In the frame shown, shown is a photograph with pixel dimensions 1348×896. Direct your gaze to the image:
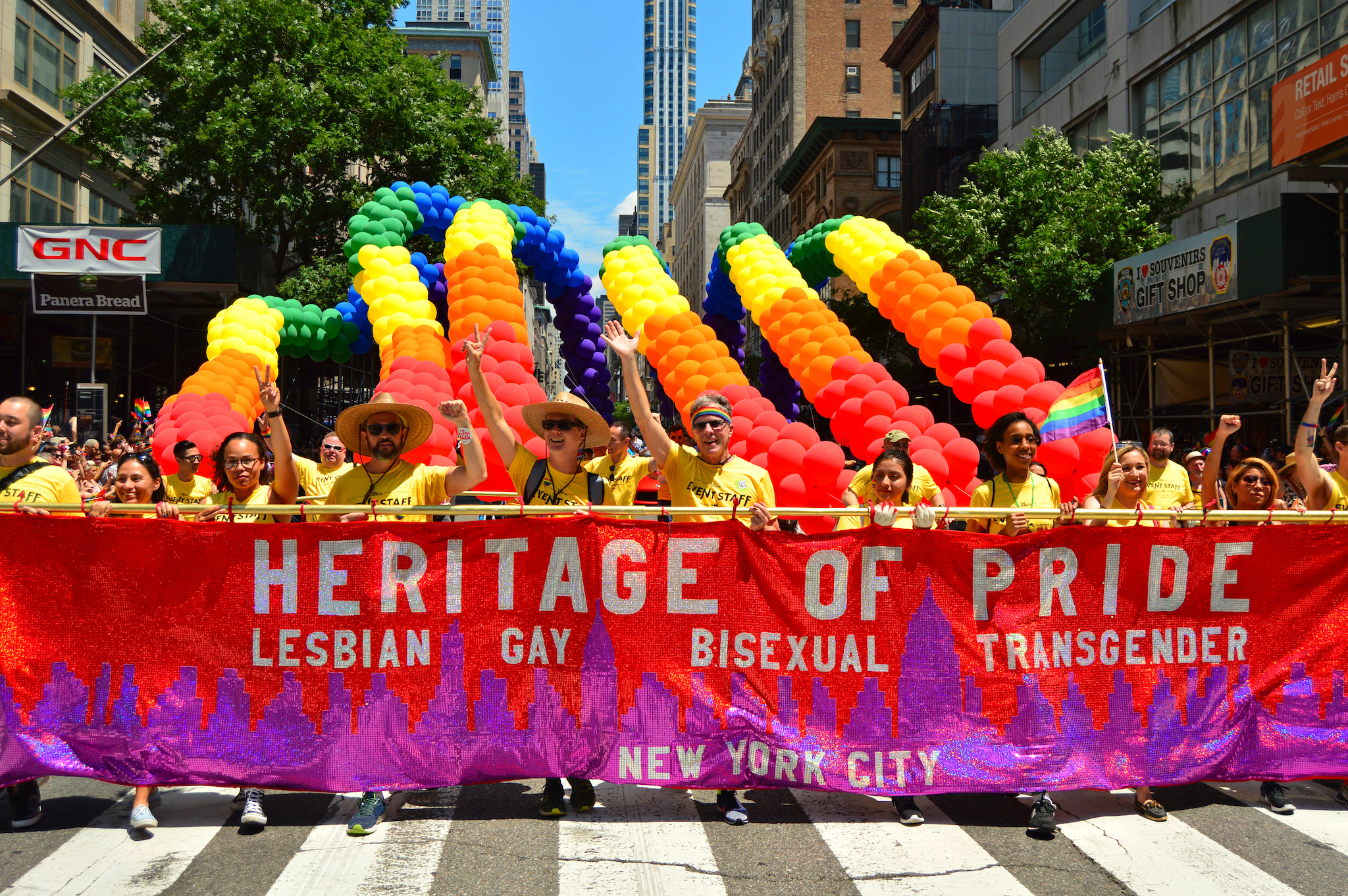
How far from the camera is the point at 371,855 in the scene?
14.7ft

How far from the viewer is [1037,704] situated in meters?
4.92

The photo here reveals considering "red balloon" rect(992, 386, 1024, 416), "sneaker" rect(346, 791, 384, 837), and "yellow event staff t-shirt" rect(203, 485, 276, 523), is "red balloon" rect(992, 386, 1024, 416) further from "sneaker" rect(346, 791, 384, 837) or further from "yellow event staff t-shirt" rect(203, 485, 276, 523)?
"sneaker" rect(346, 791, 384, 837)

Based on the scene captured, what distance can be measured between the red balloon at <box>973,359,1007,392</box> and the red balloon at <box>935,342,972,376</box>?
40 centimetres

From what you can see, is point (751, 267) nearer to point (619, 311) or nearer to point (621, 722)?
point (619, 311)

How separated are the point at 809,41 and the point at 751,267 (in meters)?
53.8

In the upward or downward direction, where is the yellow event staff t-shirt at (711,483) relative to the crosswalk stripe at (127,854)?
upward

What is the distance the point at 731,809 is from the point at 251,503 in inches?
125

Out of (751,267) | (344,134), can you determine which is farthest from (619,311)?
(344,134)

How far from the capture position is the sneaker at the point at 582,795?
5004 millimetres

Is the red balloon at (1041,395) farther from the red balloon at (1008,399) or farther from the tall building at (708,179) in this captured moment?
the tall building at (708,179)

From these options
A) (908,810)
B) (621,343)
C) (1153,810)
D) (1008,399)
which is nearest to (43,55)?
(1008,399)

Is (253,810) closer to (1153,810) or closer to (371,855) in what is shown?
(371,855)

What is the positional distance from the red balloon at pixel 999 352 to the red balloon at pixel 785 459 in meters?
2.54

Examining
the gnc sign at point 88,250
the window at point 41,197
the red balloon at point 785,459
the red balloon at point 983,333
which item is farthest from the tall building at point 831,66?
the red balloon at point 785,459
